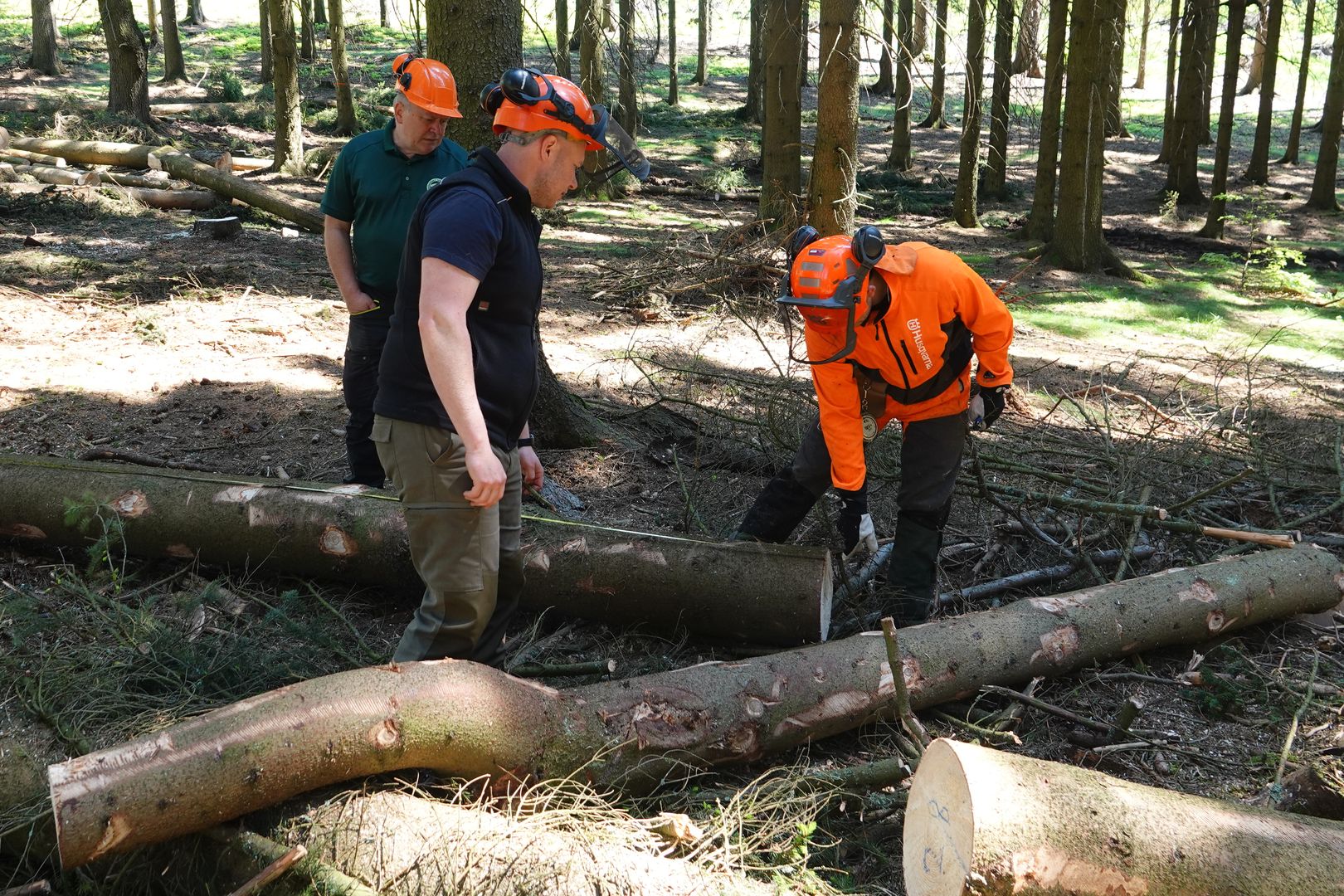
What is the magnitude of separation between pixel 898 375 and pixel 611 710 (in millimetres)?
1740

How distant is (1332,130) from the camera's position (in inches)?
658

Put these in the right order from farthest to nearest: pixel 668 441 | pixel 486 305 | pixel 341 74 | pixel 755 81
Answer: pixel 755 81, pixel 341 74, pixel 668 441, pixel 486 305

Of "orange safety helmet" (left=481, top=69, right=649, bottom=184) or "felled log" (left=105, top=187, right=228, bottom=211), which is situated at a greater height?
"orange safety helmet" (left=481, top=69, right=649, bottom=184)

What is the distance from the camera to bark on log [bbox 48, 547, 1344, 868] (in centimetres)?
230

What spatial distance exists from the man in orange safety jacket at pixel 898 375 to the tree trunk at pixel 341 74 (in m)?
16.1

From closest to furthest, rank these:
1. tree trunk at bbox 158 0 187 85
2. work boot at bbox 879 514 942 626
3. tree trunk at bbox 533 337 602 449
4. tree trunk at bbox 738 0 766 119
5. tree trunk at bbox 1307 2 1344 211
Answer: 1. work boot at bbox 879 514 942 626
2. tree trunk at bbox 533 337 602 449
3. tree trunk at bbox 1307 2 1344 211
4. tree trunk at bbox 738 0 766 119
5. tree trunk at bbox 158 0 187 85

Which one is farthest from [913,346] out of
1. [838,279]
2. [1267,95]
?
[1267,95]

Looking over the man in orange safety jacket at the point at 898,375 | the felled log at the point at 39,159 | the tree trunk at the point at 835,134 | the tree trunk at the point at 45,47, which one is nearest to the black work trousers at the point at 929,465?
the man in orange safety jacket at the point at 898,375

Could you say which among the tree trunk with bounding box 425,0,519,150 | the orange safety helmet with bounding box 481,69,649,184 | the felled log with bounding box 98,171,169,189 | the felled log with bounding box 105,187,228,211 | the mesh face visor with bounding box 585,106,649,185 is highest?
the tree trunk with bounding box 425,0,519,150

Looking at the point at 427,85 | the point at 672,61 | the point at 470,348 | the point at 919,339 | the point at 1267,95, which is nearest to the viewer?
the point at 470,348

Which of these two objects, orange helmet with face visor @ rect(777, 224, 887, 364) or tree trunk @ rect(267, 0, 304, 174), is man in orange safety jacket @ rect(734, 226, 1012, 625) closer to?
orange helmet with face visor @ rect(777, 224, 887, 364)

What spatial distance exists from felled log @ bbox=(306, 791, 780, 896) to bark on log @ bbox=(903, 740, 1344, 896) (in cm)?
54

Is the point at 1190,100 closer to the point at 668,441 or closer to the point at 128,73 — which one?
the point at 668,441

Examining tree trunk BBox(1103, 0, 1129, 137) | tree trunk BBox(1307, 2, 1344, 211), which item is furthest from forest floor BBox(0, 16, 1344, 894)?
tree trunk BBox(1307, 2, 1344, 211)
